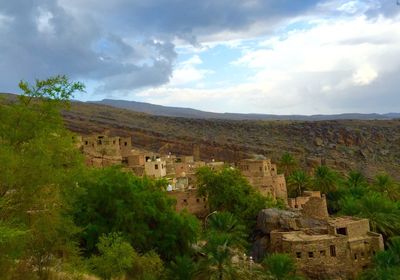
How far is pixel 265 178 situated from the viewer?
49750 mm

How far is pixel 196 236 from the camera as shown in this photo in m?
32.4

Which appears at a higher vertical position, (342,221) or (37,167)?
(37,167)

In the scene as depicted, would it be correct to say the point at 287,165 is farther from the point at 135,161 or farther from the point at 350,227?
the point at 350,227

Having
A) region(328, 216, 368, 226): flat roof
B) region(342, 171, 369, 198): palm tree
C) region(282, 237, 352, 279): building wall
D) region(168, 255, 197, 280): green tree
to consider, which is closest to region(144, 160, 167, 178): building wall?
region(328, 216, 368, 226): flat roof

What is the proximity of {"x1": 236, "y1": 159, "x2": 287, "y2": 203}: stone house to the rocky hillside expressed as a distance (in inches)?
1584

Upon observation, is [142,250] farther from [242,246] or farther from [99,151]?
[99,151]

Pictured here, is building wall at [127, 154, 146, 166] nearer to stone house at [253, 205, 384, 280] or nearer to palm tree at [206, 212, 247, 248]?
stone house at [253, 205, 384, 280]

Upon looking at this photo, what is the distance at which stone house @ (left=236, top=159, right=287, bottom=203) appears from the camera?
1902 inches

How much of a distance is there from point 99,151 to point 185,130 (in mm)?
73576

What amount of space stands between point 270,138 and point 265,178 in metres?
78.7

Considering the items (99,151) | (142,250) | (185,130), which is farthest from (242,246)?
(185,130)

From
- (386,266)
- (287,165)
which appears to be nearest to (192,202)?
(386,266)

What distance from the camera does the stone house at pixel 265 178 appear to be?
48312 millimetres

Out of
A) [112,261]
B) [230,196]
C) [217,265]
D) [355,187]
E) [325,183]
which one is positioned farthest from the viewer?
[355,187]
